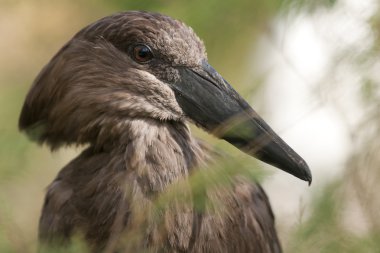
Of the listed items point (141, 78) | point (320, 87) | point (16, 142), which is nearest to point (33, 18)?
point (141, 78)

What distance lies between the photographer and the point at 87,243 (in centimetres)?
273

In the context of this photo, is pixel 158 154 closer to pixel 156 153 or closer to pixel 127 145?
pixel 156 153

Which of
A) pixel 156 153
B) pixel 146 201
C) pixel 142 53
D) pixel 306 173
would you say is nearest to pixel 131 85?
pixel 142 53

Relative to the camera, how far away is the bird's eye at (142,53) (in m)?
2.83

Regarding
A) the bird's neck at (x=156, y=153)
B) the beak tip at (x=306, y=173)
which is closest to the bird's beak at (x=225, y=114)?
the beak tip at (x=306, y=173)

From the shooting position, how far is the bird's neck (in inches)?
108

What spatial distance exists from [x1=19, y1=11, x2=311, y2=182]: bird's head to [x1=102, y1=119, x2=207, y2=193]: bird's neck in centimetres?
4

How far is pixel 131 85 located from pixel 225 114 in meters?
0.36

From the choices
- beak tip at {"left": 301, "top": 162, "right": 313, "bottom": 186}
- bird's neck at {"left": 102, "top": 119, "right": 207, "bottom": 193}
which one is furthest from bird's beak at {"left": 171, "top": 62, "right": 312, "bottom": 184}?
bird's neck at {"left": 102, "top": 119, "right": 207, "bottom": 193}

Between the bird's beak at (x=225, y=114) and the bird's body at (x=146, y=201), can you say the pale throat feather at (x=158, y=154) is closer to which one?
the bird's body at (x=146, y=201)

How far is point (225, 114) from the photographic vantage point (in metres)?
2.84

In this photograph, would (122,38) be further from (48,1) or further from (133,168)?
(133,168)

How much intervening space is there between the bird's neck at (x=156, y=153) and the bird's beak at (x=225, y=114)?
105 millimetres

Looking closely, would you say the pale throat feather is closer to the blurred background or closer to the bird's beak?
the bird's beak
